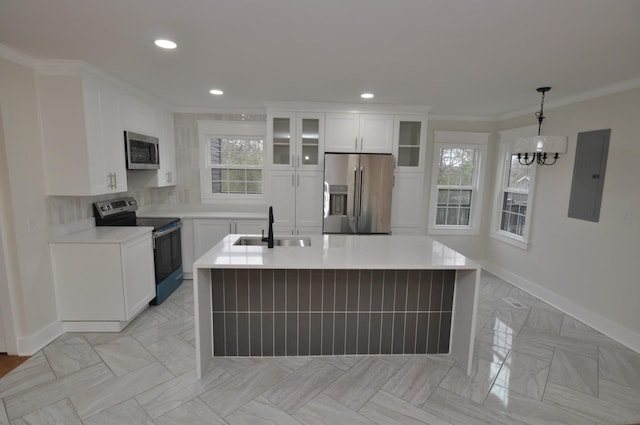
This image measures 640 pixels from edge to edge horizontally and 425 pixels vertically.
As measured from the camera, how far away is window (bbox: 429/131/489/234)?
4.75 metres

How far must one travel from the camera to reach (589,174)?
3207 mm

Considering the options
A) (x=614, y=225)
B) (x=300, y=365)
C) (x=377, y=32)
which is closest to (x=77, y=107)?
(x=377, y=32)

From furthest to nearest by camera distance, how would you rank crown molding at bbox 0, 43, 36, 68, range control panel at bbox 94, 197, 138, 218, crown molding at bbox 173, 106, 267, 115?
crown molding at bbox 173, 106, 267, 115, range control panel at bbox 94, 197, 138, 218, crown molding at bbox 0, 43, 36, 68

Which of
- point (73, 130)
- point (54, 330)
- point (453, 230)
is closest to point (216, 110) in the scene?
point (73, 130)

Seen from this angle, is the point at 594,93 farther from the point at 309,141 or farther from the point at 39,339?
the point at 39,339

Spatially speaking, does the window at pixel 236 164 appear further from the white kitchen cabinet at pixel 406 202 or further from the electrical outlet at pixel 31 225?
the electrical outlet at pixel 31 225

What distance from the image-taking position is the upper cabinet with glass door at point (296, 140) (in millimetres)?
4055

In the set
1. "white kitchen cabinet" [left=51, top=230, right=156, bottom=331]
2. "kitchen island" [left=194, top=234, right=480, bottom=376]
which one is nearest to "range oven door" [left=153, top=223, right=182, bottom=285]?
"white kitchen cabinet" [left=51, top=230, right=156, bottom=331]

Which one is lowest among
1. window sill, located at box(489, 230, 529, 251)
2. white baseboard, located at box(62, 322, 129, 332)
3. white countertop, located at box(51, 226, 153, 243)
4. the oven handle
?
white baseboard, located at box(62, 322, 129, 332)

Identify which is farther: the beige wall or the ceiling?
the beige wall

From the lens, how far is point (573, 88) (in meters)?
3.09

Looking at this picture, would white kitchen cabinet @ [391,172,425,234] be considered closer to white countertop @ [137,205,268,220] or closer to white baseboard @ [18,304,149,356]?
white countertop @ [137,205,268,220]

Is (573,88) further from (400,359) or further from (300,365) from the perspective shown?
(300,365)

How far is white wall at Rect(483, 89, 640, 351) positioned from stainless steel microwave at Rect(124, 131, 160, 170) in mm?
4777
